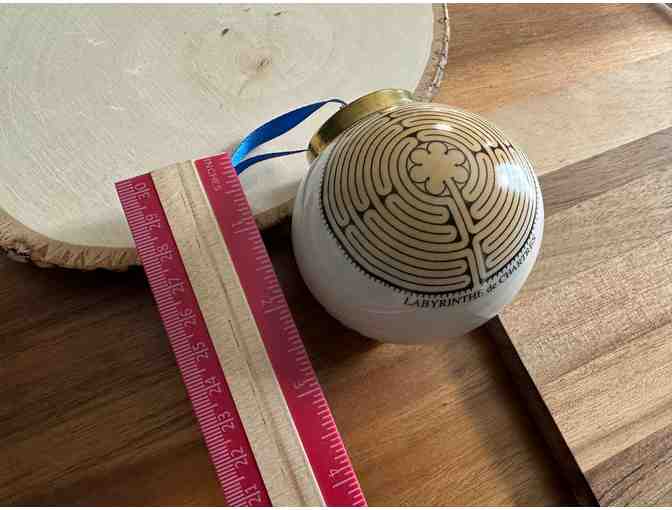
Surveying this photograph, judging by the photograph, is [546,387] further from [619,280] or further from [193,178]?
[193,178]

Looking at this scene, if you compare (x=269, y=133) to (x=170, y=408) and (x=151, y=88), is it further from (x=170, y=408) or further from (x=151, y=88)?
(x=170, y=408)

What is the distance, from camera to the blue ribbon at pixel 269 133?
58 centimetres

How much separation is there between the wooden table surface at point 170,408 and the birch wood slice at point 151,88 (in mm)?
Result: 59

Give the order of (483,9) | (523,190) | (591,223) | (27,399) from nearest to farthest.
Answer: (523,190)
(27,399)
(591,223)
(483,9)

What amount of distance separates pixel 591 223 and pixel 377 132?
0.32m

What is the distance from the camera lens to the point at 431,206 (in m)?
0.40

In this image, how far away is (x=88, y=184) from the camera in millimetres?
572

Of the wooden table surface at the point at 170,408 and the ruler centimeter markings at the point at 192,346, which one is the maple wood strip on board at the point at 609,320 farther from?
the ruler centimeter markings at the point at 192,346

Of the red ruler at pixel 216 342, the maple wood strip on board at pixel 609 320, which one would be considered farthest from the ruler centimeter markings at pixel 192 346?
the maple wood strip on board at pixel 609 320

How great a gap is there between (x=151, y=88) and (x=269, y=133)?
0.14 m

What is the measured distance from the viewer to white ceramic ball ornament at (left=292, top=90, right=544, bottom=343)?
1.31 ft

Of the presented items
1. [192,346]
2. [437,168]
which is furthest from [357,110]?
[192,346]

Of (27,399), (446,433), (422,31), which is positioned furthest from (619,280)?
(27,399)

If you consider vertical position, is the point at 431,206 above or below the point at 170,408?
above
